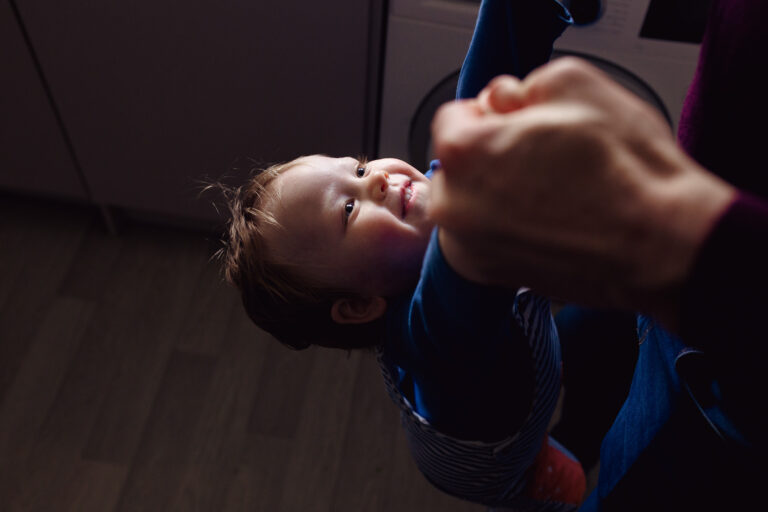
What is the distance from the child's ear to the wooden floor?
26.8 inches

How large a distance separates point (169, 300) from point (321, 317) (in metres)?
0.88

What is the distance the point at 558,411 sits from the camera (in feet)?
4.49

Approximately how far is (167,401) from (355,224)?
891mm

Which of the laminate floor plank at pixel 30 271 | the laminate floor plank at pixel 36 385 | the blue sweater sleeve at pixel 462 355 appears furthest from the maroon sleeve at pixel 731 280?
the laminate floor plank at pixel 30 271

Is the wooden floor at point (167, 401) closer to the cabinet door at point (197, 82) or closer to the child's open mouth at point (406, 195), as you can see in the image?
the cabinet door at point (197, 82)

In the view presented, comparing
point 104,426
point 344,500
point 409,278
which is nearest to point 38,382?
point 104,426

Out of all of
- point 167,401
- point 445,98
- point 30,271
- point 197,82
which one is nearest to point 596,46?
point 445,98

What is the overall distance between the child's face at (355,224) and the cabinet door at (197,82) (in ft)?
1.69

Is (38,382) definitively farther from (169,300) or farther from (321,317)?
(321,317)

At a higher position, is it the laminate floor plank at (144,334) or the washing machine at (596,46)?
the washing machine at (596,46)

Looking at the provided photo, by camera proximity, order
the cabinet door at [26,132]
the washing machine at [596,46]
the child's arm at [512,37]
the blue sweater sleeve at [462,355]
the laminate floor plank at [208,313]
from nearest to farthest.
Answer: the blue sweater sleeve at [462,355] < the child's arm at [512,37] < the washing machine at [596,46] < the cabinet door at [26,132] < the laminate floor plank at [208,313]

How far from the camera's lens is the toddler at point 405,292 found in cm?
55

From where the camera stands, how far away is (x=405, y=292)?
0.69 meters

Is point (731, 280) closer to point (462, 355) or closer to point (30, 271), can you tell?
point (462, 355)
